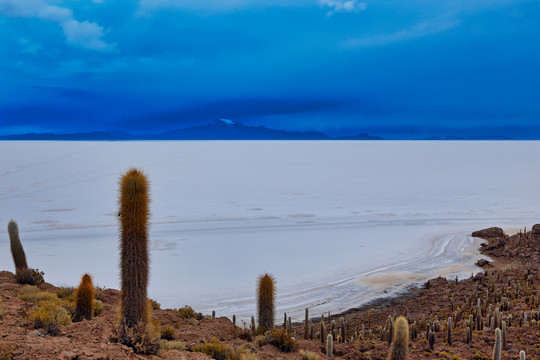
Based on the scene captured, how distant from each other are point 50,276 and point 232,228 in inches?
386

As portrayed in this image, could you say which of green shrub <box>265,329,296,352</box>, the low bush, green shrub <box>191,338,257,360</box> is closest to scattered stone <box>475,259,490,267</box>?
green shrub <box>265,329,296,352</box>

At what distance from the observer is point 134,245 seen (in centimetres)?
662

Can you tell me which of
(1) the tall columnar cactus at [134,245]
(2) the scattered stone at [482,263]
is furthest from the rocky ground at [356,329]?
(2) the scattered stone at [482,263]

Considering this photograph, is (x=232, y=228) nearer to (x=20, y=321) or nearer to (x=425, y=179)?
(x=20, y=321)

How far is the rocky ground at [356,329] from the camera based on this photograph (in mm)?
6020

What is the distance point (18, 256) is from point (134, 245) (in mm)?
6163

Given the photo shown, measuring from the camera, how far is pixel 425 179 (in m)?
47.4

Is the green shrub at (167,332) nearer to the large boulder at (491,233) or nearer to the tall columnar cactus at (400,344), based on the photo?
the tall columnar cactus at (400,344)

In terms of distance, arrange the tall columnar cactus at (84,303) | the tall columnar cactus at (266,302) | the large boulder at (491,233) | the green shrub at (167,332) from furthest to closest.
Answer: the large boulder at (491,233), the tall columnar cactus at (266,302), the tall columnar cactus at (84,303), the green shrub at (167,332)

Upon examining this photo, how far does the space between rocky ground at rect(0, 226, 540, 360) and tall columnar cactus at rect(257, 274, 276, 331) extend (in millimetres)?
410

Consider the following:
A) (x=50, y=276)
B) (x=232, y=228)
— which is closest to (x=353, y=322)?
(x=50, y=276)

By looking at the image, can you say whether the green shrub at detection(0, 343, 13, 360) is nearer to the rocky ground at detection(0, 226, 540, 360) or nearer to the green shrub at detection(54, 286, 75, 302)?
the rocky ground at detection(0, 226, 540, 360)

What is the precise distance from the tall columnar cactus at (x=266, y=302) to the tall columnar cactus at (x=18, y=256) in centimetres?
625

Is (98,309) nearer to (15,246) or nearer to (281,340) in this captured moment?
(15,246)
